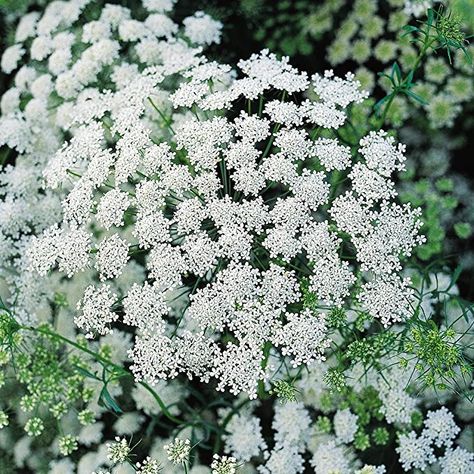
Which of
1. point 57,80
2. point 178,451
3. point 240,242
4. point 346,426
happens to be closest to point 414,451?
point 346,426

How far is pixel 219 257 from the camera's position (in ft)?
8.65

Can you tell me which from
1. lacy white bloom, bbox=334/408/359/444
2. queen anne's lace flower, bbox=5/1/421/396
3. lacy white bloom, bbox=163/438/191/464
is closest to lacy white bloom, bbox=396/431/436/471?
lacy white bloom, bbox=334/408/359/444

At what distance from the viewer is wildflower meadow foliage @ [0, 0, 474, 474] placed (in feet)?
8.02

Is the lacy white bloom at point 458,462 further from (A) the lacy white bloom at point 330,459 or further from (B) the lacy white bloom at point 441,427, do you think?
(A) the lacy white bloom at point 330,459

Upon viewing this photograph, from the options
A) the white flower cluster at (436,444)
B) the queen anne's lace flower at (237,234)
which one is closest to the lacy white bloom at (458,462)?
the white flower cluster at (436,444)

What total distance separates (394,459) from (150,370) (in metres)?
1.15

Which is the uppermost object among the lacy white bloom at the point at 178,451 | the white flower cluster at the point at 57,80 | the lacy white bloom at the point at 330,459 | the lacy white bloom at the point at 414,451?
the white flower cluster at the point at 57,80

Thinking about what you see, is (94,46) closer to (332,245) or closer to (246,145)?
(246,145)

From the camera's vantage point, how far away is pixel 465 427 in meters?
2.96

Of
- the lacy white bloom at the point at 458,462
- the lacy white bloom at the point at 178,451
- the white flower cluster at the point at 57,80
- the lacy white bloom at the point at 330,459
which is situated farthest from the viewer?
the white flower cluster at the point at 57,80

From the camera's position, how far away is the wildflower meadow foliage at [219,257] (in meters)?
2.44

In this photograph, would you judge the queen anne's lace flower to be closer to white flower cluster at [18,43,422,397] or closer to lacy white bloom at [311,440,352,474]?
white flower cluster at [18,43,422,397]

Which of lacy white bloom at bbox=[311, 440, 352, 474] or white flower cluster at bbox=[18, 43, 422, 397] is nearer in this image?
white flower cluster at bbox=[18, 43, 422, 397]

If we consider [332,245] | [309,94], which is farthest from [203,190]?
[309,94]
